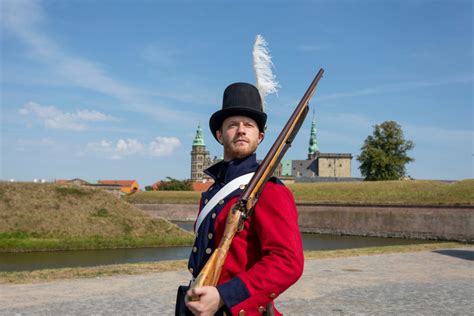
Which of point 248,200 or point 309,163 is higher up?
point 309,163

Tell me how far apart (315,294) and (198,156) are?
151318 millimetres

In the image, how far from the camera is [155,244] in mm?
29312

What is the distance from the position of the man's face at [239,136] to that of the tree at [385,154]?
71.5 m

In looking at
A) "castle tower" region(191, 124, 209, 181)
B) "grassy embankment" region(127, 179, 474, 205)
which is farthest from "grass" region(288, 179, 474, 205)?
"castle tower" region(191, 124, 209, 181)

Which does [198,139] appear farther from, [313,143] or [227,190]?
[227,190]

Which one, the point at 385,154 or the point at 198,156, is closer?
the point at 385,154

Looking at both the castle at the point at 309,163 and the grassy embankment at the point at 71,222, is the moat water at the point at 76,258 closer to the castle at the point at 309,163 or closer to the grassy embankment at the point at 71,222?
the grassy embankment at the point at 71,222

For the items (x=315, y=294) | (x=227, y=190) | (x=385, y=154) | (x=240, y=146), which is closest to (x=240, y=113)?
(x=240, y=146)

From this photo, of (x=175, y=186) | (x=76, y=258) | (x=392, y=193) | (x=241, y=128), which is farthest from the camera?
(x=175, y=186)

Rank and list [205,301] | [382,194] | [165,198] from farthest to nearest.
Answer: [165,198] < [382,194] < [205,301]

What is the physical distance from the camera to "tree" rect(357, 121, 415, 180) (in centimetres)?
7194

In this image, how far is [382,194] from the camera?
171 feet

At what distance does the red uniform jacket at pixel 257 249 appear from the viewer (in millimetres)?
2363

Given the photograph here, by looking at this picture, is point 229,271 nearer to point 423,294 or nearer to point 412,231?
point 423,294
